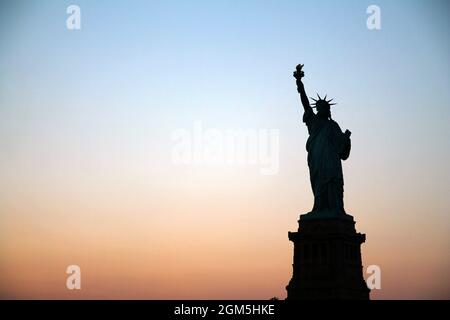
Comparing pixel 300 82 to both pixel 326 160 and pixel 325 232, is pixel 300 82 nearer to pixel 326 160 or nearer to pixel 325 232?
pixel 326 160

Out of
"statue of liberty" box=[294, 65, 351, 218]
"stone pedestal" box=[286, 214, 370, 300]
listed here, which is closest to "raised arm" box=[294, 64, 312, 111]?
"statue of liberty" box=[294, 65, 351, 218]

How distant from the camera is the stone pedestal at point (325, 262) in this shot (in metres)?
43.8

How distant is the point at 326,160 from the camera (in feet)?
152

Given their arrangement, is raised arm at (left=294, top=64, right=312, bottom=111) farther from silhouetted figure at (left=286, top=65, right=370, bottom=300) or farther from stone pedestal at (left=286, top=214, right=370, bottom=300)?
stone pedestal at (left=286, top=214, right=370, bottom=300)

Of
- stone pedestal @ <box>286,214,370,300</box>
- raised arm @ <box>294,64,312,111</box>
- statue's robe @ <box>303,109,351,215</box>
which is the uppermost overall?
raised arm @ <box>294,64,312,111</box>

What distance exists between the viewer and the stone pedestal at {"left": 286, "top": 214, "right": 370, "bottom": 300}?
144 feet

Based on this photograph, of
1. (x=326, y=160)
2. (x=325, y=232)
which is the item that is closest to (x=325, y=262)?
(x=325, y=232)

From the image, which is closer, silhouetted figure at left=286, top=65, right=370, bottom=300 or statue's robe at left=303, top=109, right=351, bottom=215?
silhouetted figure at left=286, top=65, right=370, bottom=300

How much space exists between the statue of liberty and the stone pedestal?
0.67 m

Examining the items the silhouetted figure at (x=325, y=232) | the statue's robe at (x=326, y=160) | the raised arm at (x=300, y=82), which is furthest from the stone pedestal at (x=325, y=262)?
the raised arm at (x=300, y=82)

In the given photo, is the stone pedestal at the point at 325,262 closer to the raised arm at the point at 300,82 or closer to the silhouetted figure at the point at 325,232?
the silhouetted figure at the point at 325,232
